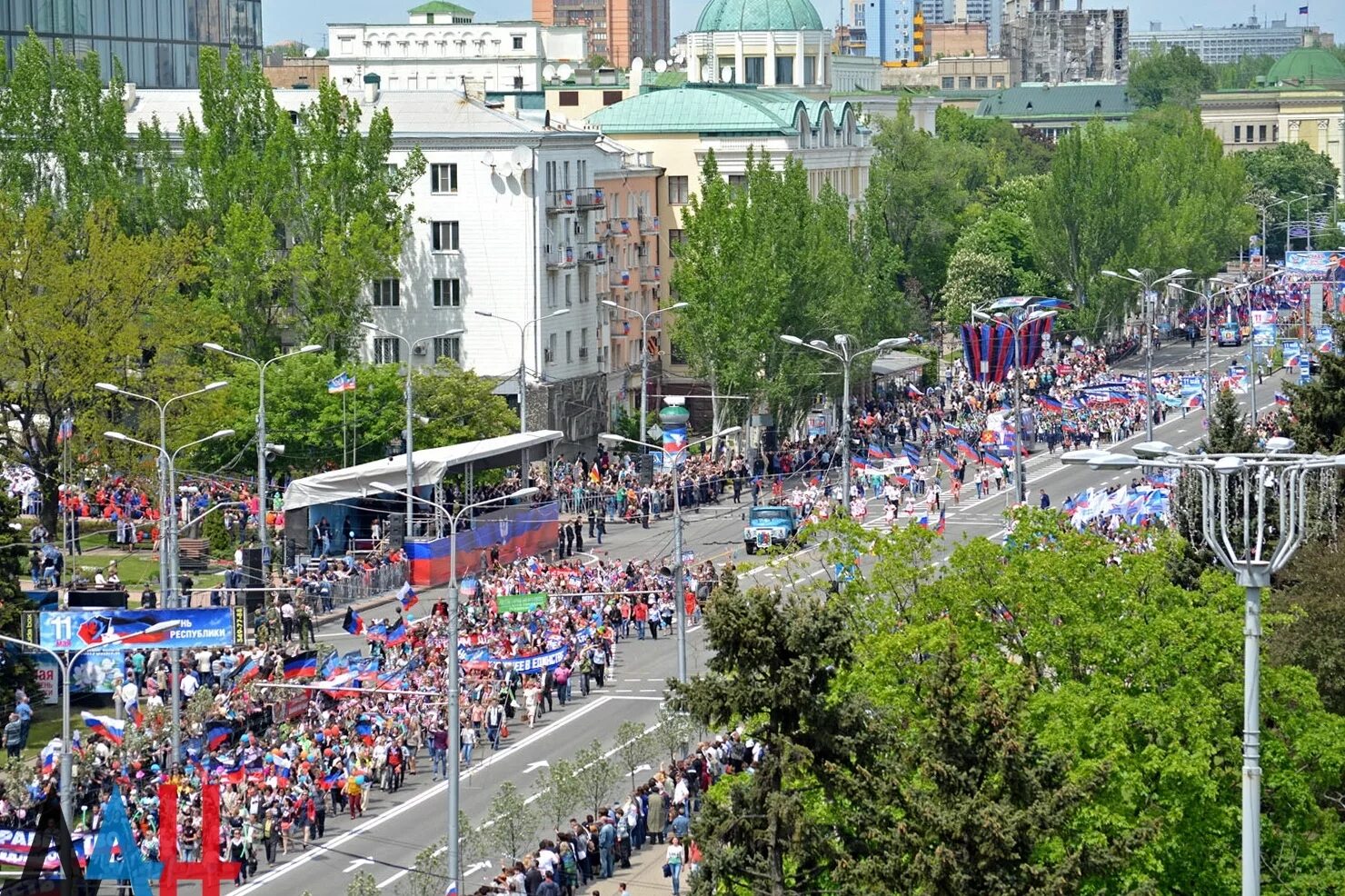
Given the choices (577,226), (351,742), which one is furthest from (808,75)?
(351,742)

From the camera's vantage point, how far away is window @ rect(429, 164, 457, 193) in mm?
92938

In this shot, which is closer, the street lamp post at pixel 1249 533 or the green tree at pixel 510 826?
the street lamp post at pixel 1249 533

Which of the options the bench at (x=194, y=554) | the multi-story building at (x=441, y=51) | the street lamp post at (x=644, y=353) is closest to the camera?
the bench at (x=194, y=554)

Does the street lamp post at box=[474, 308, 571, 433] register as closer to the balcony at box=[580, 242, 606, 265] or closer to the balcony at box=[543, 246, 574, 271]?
the balcony at box=[543, 246, 574, 271]

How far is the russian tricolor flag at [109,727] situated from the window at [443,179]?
46.2 metres

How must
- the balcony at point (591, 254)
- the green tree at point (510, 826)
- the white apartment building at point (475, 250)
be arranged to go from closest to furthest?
the green tree at point (510, 826) < the white apartment building at point (475, 250) < the balcony at point (591, 254)

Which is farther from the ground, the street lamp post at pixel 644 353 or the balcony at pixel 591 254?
the balcony at pixel 591 254

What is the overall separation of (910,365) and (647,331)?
1344 cm

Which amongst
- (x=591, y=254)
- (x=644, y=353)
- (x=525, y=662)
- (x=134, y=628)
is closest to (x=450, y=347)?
(x=644, y=353)

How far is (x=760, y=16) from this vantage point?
145250 mm

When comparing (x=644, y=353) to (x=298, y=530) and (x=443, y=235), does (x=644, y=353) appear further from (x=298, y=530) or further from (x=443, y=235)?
(x=298, y=530)

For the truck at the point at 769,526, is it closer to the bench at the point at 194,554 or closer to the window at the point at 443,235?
the bench at the point at 194,554

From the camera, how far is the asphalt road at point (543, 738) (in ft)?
147

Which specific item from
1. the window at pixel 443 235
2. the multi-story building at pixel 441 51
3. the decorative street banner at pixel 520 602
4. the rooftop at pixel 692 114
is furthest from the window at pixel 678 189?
the decorative street banner at pixel 520 602
